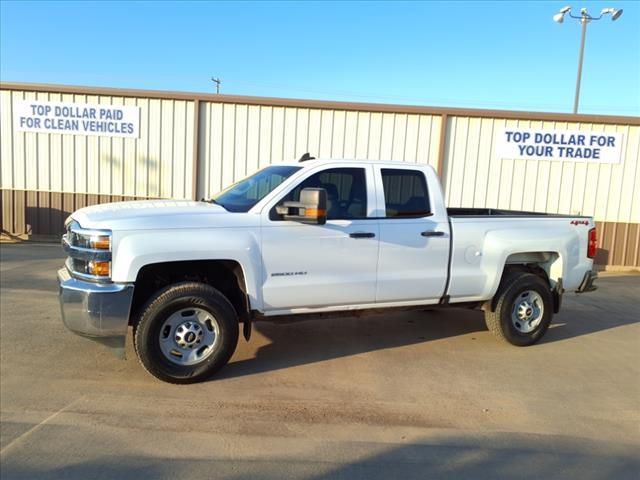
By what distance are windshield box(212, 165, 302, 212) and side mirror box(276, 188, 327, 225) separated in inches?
13.6

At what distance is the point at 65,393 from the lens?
13.2ft

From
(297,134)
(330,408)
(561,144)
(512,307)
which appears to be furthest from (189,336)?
(561,144)

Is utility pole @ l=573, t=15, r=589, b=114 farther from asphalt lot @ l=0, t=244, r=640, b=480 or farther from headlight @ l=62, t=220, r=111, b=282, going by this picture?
headlight @ l=62, t=220, r=111, b=282

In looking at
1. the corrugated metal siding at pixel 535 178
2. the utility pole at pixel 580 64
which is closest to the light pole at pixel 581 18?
the utility pole at pixel 580 64

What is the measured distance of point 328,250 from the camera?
4699 millimetres

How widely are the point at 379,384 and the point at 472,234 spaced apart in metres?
1.94

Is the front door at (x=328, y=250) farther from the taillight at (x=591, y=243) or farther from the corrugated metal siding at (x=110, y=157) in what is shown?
the corrugated metal siding at (x=110, y=157)

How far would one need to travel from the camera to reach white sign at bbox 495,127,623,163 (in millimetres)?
11750

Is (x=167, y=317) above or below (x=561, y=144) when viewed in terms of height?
below

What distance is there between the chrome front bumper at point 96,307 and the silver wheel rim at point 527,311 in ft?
13.7

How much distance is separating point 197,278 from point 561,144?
405 inches

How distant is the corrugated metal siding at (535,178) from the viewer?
38.9 feet

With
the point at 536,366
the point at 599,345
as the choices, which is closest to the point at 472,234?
the point at 536,366

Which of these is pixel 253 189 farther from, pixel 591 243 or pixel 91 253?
pixel 591 243
